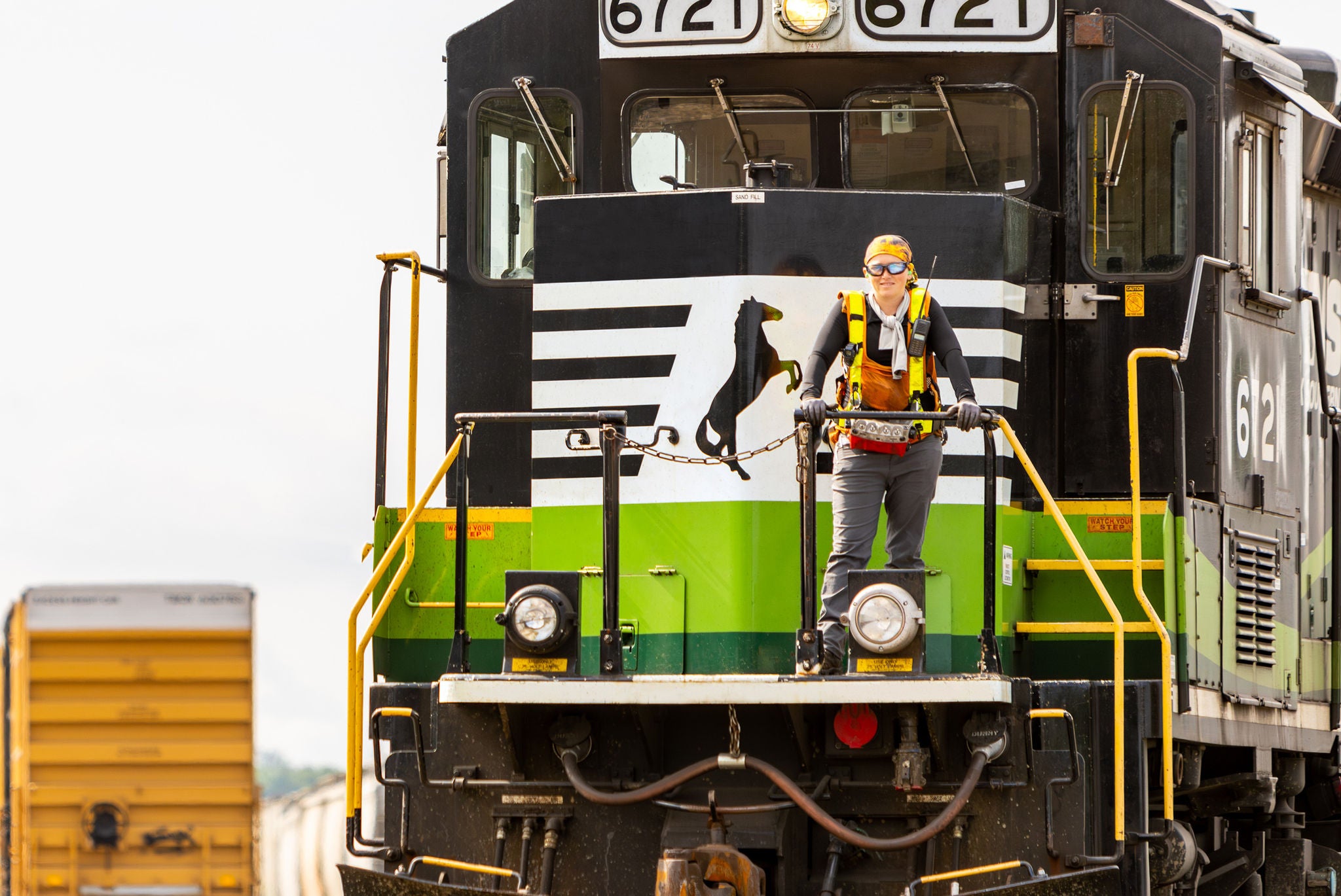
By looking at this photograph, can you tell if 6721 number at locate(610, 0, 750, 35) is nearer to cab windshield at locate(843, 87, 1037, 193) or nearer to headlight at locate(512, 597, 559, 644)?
cab windshield at locate(843, 87, 1037, 193)

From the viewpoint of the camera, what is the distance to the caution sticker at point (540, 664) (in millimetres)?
7102

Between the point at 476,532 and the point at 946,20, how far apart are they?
266 cm

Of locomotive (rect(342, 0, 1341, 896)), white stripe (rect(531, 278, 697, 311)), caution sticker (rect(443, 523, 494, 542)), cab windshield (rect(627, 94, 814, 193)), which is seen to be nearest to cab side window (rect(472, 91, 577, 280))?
locomotive (rect(342, 0, 1341, 896))

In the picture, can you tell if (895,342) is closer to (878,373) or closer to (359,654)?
(878,373)

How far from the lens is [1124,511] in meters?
7.65

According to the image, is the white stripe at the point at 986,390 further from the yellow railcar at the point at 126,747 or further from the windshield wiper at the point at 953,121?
the yellow railcar at the point at 126,747

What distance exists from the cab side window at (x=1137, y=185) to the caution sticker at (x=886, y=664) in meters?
1.98

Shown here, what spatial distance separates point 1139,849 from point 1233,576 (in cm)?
140

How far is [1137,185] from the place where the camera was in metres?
7.97

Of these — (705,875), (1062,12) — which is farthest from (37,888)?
(1062,12)

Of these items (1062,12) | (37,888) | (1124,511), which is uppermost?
(1062,12)

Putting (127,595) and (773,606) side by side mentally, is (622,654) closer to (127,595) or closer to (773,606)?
(773,606)

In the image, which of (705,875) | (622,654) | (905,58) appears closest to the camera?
(705,875)

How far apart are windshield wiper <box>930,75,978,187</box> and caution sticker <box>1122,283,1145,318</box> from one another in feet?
2.33
